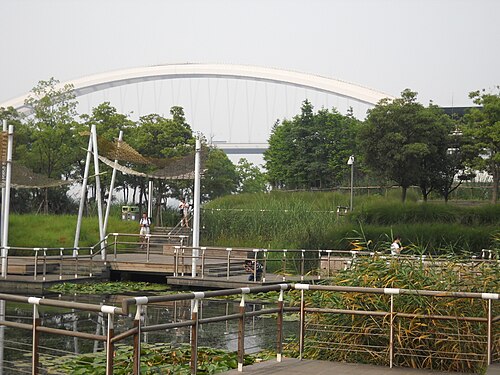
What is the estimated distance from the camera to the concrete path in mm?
7621

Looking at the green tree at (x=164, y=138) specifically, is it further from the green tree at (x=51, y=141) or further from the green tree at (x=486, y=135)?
the green tree at (x=486, y=135)

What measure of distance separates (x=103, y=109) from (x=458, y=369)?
1421 inches

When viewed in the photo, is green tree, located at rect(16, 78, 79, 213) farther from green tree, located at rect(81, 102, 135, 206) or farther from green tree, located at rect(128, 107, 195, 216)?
green tree, located at rect(128, 107, 195, 216)

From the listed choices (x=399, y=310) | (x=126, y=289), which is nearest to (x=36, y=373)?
(x=399, y=310)

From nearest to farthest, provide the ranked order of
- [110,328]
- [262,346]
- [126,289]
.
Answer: [110,328] → [262,346] → [126,289]

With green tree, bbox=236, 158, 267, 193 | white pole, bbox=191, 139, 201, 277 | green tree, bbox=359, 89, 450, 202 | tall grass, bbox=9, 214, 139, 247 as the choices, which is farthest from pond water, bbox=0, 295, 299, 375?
green tree, bbox=236, 158, 267, 193

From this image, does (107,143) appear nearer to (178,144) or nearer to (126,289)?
(126,289)

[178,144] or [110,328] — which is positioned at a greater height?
[178,144]

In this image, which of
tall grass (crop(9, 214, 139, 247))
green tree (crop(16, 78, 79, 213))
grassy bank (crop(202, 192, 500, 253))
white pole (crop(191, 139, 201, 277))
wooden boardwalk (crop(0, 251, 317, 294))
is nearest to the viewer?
wooden boardwalk (crop(0, 251, 317, 294))

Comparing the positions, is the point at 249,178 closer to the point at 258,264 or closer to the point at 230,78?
the point at 230,78

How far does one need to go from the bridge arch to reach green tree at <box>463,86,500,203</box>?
88.7 ft

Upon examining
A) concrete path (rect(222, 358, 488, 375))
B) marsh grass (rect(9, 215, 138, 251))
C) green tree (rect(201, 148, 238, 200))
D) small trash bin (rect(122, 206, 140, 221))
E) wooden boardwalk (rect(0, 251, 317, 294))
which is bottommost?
concrete path (rect(222, 358, 488, 375))

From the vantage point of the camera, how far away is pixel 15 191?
136 ft

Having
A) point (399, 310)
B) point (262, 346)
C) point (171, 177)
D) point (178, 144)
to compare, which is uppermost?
point (178, 144)
